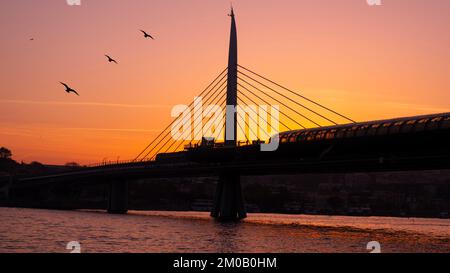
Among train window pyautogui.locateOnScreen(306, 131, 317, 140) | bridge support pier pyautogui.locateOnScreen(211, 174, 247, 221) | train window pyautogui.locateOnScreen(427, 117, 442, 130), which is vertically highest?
train window pyautogui.locateOnScreen(306, 131, 317, 140)

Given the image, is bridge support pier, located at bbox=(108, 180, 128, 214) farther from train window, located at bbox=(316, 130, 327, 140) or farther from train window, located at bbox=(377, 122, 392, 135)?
train window, located at bbox=(377, 122, 392, 135)

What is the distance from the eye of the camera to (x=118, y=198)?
145625 mm

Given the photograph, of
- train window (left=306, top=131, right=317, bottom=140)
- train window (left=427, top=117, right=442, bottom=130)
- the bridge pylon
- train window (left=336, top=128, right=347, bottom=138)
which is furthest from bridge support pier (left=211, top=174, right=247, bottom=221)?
train window (left=427, top=117, right=442, bottom=130)

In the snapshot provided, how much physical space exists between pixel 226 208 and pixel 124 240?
171 ft

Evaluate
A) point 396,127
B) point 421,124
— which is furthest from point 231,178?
point 421,124

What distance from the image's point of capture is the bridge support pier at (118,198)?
145 metres

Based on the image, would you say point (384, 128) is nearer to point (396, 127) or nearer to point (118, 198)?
point (396, 127)

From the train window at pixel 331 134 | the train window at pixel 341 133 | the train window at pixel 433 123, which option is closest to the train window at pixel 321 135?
the train window at pixel 331 134

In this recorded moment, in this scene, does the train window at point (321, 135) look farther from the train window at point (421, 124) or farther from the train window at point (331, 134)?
the train window at point (421, 124)

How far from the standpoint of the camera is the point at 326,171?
3679 inches

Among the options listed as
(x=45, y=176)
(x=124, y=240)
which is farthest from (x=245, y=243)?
(x=45, y=176)

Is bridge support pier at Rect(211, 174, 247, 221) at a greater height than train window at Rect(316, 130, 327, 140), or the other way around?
train window at Rect(316, 130, 327, 140)

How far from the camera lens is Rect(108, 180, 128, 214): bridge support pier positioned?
145 m
